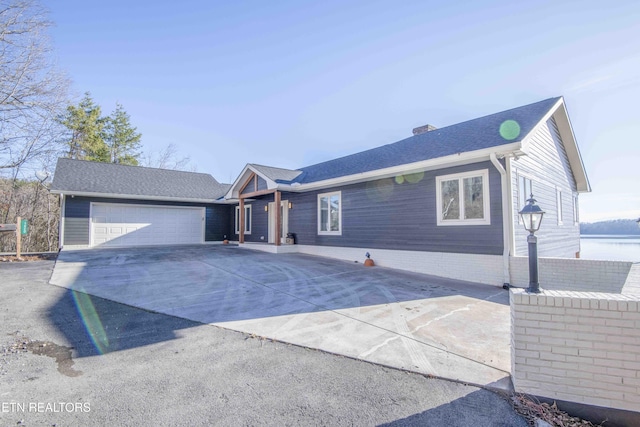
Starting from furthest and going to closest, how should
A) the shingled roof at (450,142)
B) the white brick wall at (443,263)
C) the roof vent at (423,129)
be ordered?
the roof vent at (423,129) < the shingled roof at (450,142) < the white brick wall at (443,263)

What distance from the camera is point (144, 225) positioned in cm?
1576

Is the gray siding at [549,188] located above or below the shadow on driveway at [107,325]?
above

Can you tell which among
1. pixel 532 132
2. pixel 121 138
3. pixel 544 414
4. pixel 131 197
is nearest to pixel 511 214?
pixel 532 132

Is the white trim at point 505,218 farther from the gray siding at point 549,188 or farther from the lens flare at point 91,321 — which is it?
the lens flare at point 91,321

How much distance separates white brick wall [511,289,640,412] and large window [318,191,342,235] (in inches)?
344

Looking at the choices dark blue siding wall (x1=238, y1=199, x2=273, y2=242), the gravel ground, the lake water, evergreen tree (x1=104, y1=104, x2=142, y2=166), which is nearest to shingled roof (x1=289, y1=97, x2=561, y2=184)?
dark blue siding wall (x1=238, y1=199, x2=273, y2=242)

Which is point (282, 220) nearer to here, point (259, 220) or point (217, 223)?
point (259, 220)

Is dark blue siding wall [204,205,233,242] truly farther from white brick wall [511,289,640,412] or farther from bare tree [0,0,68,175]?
white brick wall [511,289,640,412]

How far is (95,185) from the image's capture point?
48.1 feet

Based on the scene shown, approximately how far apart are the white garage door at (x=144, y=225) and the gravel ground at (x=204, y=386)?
40.5 ft

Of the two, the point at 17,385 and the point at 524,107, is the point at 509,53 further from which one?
the point at 17,385

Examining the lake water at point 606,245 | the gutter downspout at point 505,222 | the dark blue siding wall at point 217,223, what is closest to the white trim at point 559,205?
the lake water at point 606,245

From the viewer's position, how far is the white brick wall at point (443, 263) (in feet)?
23.8

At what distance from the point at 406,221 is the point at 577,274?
13.6 ft
